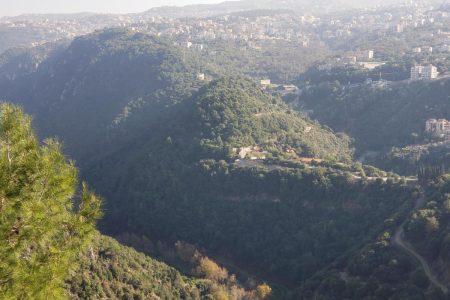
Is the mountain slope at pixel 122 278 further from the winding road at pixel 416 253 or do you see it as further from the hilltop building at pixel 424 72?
the hilltop building at pixel 424 72

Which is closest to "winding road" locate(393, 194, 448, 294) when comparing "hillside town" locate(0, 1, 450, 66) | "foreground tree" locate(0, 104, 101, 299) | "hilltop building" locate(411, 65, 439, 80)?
"foreground tree" locate(0, 104, 101, 299)

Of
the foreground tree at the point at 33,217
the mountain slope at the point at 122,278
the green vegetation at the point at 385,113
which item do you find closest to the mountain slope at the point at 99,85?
the green vegetation at the point at 385,113

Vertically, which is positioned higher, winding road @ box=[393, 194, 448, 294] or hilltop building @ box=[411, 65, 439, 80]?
hilltop building @ box=[411, 65, 439, 80]

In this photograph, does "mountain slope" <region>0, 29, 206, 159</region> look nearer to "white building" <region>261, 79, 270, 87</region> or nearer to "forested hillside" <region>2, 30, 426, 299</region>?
"forested hillside" <region>2, 30, 426, 299</region>

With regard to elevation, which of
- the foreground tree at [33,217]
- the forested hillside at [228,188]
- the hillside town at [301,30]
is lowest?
the forested hillside at [228,188]

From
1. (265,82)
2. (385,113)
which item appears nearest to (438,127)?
(385,113)

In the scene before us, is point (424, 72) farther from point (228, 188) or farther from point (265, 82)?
point (228, 188)
